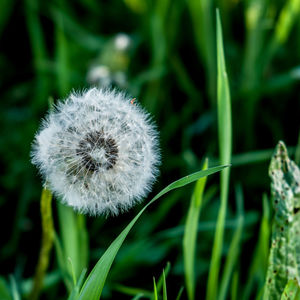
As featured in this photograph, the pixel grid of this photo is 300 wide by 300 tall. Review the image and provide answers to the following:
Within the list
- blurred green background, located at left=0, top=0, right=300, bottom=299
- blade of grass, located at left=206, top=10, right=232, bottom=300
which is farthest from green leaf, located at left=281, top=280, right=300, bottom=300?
blurred green background, located at left=0, top=0, right=300, bottom=299

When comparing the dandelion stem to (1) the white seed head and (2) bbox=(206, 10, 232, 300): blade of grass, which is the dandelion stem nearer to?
(1) the white seed head

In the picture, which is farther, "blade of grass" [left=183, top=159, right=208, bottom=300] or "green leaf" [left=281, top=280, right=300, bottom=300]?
"blade of grass" [left=183, top=159, right=208, bottom=300]

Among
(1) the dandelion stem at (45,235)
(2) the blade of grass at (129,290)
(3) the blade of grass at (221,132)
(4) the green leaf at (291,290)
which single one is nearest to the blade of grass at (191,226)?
(3) the blade of grass at (221,132)

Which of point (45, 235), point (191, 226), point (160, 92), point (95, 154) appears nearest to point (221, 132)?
point (191, 226)

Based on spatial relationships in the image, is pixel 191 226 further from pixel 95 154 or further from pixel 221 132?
pixel 95 154

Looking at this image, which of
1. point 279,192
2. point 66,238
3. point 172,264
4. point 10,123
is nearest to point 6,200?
point 10,123

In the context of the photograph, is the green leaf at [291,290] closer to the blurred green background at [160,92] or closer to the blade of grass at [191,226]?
the blade of grass at [191,226]
